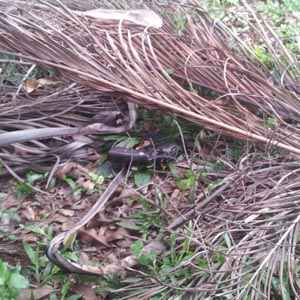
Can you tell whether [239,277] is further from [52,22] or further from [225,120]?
[52,22]

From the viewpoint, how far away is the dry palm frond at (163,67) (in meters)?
2.52

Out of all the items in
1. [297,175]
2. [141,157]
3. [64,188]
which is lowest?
[64,188]

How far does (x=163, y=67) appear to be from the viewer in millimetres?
2746

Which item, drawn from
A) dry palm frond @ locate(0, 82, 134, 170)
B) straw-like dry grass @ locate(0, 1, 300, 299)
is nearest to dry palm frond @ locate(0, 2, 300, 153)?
straw-like dry grass @ locate(0, 1, 300, 299)

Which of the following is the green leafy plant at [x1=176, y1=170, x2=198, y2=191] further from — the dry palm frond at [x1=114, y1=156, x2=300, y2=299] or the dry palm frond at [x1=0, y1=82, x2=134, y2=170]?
the dry palm frond at [x1=0, y1=82, x2=134, y2=170]

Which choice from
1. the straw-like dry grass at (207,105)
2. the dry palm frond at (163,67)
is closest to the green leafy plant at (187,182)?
the straw-like dry grass at (207,105)

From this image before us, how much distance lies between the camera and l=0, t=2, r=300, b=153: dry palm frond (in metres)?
2.52

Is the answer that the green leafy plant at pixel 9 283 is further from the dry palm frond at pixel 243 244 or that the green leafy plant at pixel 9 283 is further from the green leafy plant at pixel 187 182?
the green leafy plant at pixel 187 182

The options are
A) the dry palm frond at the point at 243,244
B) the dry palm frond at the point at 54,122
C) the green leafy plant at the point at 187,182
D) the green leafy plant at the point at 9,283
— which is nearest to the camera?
the green leafy plant at the point at 9,283

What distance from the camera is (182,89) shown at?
255 cm

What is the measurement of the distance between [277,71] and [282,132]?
1.77ft

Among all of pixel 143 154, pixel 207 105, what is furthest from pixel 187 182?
pixel 207 105

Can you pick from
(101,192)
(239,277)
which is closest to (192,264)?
(239,277)

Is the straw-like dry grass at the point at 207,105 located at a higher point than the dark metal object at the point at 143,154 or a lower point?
higher
